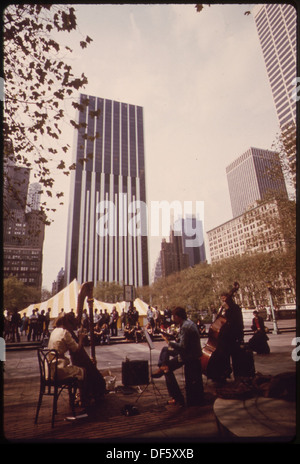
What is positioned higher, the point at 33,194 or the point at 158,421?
the point at 33,194

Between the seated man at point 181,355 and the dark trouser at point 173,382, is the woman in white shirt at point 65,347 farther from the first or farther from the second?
the dark trouser at point 173,382

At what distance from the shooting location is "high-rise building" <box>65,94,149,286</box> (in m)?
85.2

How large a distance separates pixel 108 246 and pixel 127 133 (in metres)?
49.1

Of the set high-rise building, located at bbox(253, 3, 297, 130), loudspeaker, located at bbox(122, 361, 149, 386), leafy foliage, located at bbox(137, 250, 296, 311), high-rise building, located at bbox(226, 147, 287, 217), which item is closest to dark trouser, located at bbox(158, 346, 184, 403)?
loudspeaker, located at bbox(122, 361, 149, 386)

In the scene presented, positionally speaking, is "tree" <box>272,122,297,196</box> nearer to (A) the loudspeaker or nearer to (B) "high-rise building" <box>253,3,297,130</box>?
(A) the loudspeaker

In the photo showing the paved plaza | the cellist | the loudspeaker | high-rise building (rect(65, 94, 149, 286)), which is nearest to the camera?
the paved plaza

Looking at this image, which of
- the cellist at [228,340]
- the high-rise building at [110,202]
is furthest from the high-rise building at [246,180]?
the cellist at [228,340]

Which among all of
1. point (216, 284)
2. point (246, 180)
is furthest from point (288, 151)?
point (246, 180)

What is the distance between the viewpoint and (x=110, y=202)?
88375 mm

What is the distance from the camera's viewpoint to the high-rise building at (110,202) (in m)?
85.2

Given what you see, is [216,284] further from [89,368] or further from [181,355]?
[89,368]

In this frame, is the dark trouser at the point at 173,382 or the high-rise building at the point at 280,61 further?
the high-rise building at the point at 280,61
